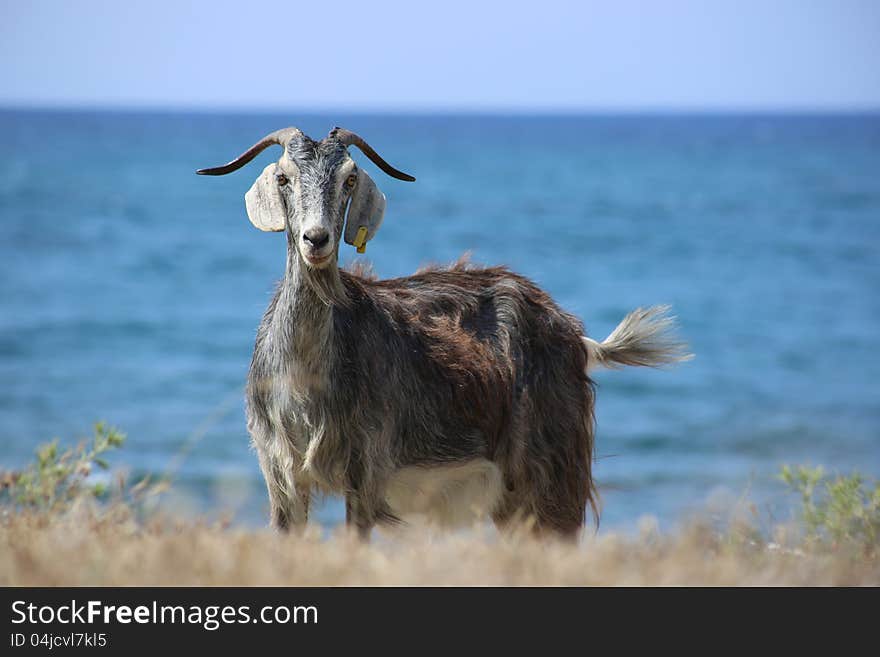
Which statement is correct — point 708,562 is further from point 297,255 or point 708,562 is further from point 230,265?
point 230,265

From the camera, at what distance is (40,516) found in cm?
532

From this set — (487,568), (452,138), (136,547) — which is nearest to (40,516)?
(136,547)

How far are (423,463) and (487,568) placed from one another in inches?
65.6

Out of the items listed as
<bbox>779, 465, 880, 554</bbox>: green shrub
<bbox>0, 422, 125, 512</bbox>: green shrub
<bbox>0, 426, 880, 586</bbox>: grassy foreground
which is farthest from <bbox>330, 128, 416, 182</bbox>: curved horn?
<bbox>779, 465, 880, 554</bbox>: green shrub

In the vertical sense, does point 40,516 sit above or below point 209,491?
→ above

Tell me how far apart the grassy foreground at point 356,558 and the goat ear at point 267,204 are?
1.31 meters

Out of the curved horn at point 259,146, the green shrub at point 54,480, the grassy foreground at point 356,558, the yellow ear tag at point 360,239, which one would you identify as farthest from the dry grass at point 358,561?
the curved horn at point 259,146

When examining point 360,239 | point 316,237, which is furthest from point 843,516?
point 316,237

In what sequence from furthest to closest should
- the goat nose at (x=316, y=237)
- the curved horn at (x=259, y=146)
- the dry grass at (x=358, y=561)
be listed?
the curved horn at (x=259, y=146) < the goat nose at (x=316, y=237) < the dry grass at (x=358, y=561)

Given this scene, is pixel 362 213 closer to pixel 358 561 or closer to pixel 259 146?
pixel 259 146

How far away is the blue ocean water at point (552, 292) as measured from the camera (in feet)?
49.8

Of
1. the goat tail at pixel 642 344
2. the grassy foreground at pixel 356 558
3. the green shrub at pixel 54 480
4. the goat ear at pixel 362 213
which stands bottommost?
the green shrub at pixel 54 480

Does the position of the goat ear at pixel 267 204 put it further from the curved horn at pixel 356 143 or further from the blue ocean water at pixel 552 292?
the blue ocean water at pixel 552 292

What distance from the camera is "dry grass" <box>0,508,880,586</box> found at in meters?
4.16
